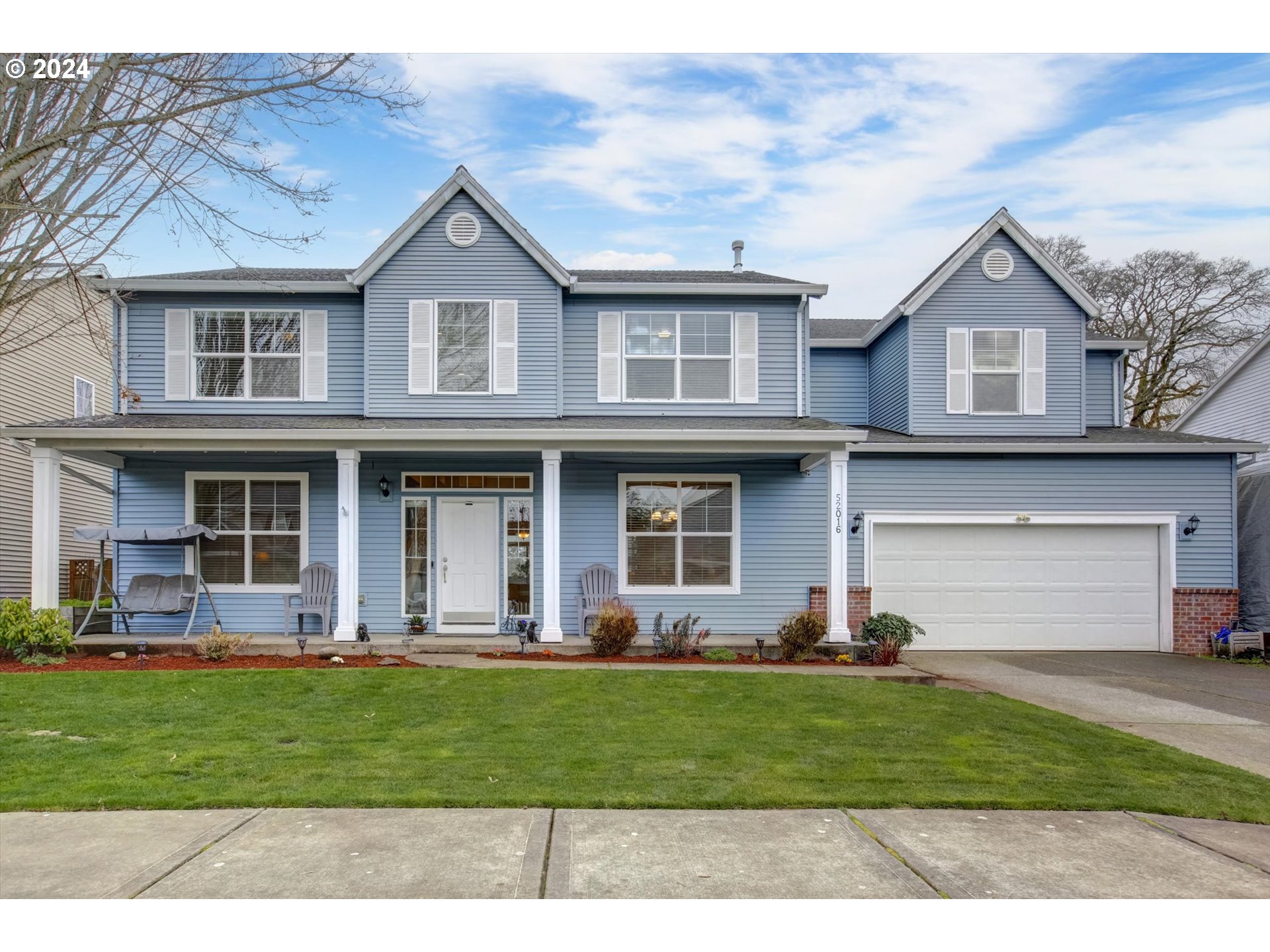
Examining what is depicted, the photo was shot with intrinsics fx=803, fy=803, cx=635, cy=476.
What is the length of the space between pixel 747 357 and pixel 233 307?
27.0 ft

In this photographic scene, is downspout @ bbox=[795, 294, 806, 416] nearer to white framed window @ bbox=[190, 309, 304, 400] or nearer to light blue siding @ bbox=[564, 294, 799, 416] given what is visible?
light blue siding @ bbox=[564, 294, 799, 416]

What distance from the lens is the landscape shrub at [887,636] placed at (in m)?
10.6

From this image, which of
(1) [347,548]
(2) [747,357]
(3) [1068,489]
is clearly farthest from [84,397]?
(3) [1068,489]

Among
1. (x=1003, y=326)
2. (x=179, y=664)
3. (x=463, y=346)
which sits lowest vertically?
(x=179, y=664)

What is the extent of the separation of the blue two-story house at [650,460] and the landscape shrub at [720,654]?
1.66m

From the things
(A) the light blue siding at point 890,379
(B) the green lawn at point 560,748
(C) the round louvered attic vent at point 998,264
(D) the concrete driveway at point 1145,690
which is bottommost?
(D) the concrete driveway at point 1145,690

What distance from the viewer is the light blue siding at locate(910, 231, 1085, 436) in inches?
537

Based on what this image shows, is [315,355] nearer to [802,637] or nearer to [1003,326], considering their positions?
[802,637]

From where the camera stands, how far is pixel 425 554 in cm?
1242

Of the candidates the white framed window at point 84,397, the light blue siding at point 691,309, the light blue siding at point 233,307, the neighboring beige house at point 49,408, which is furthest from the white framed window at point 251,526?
the white framed window at point 84,397

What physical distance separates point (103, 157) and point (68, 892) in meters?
6.92

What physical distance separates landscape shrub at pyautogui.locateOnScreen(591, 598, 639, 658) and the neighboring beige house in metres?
9.81

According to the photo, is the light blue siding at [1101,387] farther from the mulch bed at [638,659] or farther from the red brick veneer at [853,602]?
the mulch bed at [638,659]

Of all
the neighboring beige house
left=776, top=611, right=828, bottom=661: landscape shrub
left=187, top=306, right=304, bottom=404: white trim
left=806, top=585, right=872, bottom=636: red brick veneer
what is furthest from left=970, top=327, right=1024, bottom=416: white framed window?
the neighboring beige house
